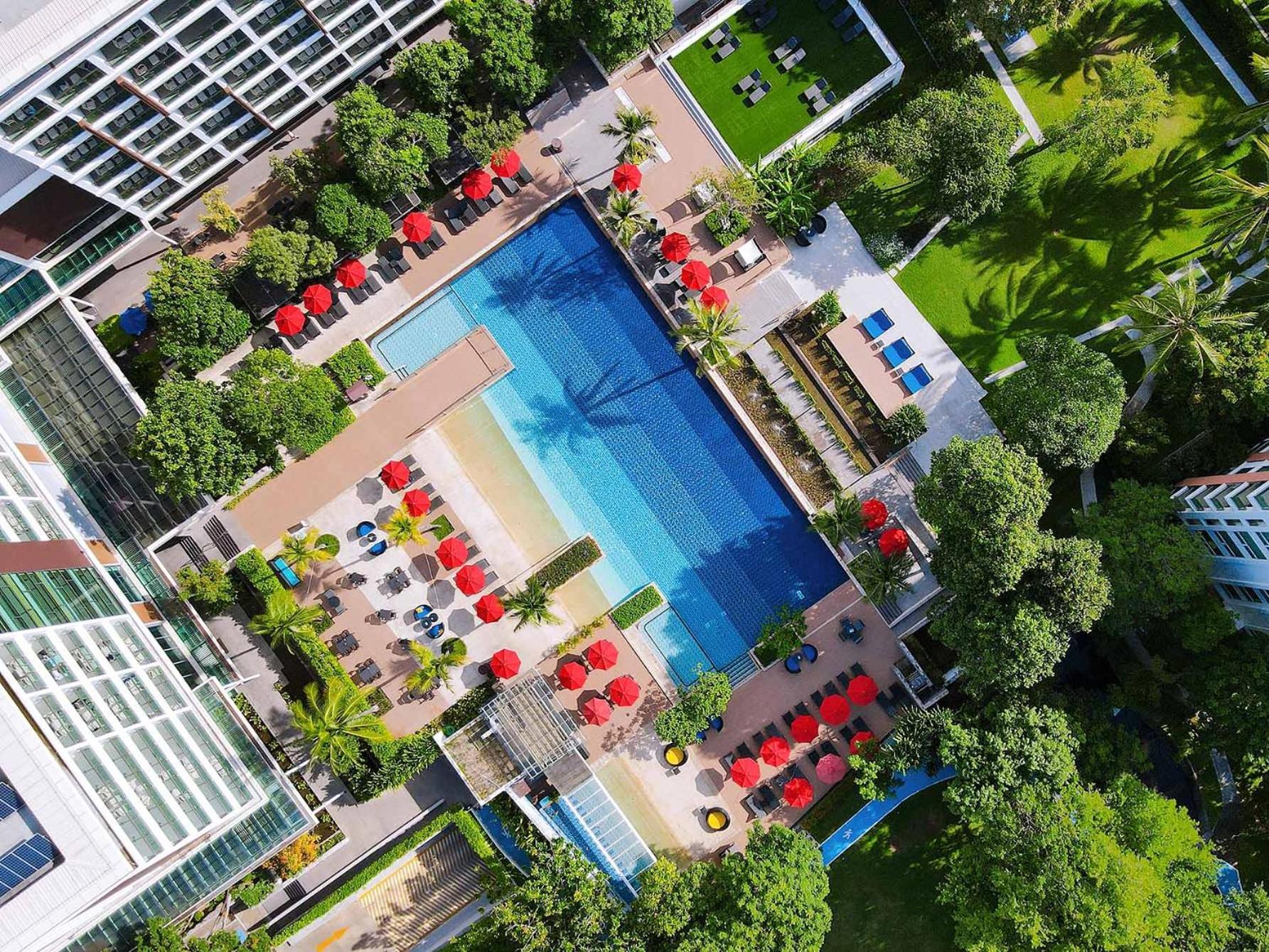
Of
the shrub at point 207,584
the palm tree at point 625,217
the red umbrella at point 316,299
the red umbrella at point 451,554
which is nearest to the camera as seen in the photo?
the shrub at point 207,584

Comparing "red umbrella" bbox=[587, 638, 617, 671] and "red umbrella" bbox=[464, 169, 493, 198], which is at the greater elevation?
"red umbrella" bbox=[464, 169, 493, 198]

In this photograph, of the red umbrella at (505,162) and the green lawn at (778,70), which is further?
the green lawn at (778,70)

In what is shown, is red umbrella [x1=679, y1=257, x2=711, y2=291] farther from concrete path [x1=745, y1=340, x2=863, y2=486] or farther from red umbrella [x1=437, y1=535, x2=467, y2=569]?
red umbrella [x1=437, y1=535, x2=467, y2=569]

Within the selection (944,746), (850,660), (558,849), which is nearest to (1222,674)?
(944,746)

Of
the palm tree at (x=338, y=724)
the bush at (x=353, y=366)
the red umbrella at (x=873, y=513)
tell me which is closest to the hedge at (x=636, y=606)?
the red umbrella at (x=873, y=513)

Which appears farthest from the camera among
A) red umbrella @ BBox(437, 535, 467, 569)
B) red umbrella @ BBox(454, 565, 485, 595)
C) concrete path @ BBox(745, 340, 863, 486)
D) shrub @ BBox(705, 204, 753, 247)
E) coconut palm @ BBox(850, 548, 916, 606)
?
concrete path @ BBox(745, 340, 863, 486)

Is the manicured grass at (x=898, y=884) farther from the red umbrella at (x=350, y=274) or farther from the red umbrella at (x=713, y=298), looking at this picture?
the red umbrella at (x=350, y=274)

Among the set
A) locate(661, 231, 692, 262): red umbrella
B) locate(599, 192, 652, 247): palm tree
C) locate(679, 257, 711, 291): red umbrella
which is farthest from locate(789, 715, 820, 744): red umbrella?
locate(599, 192, 652, 247): palm tree

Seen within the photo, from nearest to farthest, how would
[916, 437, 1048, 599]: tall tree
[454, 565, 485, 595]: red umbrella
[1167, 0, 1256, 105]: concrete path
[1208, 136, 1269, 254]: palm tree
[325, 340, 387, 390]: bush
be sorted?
[916, 437, 1048, 599]: tall tree → [1208, 136, 1269, 254]: palm tree → [454, 565, 485, 595]: red umbrella → [325, 340, 387, 390]: bush → [1167, 0, 1256, 105]: concrete path

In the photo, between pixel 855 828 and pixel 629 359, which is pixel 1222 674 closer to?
pixel 855 828
